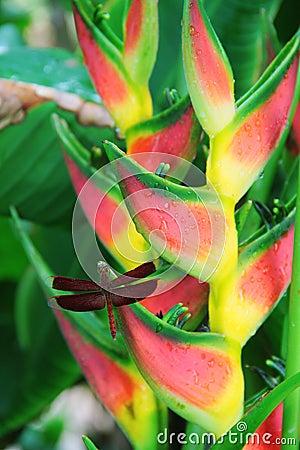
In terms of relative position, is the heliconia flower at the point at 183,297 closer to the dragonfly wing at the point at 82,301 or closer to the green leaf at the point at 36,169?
the dragonfly wing at the point at 82,301

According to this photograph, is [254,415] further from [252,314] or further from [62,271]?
[62,271]

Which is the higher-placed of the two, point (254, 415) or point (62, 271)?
point (254, 415)

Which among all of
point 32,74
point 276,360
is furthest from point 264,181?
point 32,74

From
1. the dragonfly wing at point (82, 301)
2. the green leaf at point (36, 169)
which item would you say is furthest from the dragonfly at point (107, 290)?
the green leaf at point (36, 169)

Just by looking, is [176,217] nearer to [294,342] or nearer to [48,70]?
[294,342]

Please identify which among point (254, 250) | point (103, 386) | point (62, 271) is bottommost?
point (62, 271)

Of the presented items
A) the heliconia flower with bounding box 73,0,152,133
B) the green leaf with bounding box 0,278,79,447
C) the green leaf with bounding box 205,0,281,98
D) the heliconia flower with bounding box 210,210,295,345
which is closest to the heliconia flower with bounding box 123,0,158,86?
the heliconia flower with bounding box 73,0,152,133

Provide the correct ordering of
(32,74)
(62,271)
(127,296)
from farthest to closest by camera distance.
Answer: (62,271) < (32,74) < (127,296)
